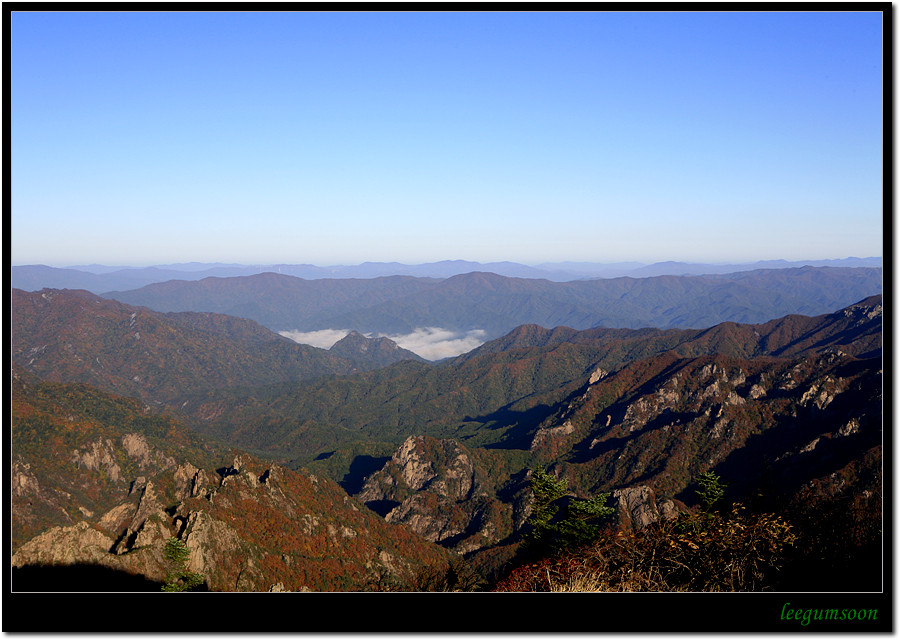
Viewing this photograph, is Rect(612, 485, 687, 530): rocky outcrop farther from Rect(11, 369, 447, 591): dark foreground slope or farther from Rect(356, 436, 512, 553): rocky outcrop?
Rect(11, 369, 447, 591): dark foreground slope

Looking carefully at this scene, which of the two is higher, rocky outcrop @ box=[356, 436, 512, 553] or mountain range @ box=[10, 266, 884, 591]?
mountain range @ box=[10, 266, 884, 591]

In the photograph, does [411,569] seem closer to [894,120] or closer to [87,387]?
[894,120]

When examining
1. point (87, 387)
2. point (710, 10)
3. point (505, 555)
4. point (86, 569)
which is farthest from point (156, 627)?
point (87, 387)

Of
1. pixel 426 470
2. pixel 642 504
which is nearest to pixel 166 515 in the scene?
pixel 642 504

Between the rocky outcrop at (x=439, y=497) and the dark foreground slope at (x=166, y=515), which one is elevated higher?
the dark foreground slope at (x=166, y=515)

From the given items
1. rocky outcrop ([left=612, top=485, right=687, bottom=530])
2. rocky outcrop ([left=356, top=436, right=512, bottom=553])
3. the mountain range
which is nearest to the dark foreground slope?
the mountain range

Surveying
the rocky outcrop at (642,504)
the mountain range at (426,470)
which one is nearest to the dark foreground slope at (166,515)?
the mountain range at (426,470)

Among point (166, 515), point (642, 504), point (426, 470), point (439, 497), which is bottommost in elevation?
point (439, 497)

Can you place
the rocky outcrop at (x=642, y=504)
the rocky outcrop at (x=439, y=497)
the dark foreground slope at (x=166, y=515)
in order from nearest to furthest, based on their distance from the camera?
the dark foreground slope at (x=166, y=515) < the rocky outcrop at (x=642, y=504) < the rocky outcrop at (x=439, y=497)

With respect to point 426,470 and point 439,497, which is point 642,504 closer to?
point 439,497

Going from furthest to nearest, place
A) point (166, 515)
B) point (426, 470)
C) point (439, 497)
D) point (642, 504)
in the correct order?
point (426, 470), point (439, 497), point (642, 504), point (166, 515)

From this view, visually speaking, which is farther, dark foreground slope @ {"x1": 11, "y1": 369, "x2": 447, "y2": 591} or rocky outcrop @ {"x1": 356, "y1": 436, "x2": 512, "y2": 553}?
rocky outcrop @ {"x1": 356, "y1": 436, "x2": 512, "y2": 553}

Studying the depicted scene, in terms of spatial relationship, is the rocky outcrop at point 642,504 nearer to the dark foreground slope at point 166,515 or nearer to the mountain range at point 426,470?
the mountain range at point 426,470
